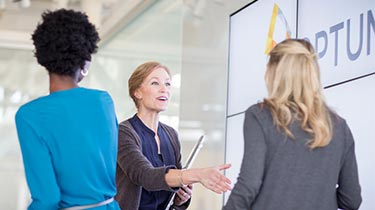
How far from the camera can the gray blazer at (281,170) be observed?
1820 mm

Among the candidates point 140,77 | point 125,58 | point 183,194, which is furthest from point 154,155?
point 125,58

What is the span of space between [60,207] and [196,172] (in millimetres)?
546

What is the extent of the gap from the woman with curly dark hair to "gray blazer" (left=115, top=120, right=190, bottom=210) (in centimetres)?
46

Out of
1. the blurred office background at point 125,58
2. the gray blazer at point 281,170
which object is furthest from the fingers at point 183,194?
the blurred office background at point 125,58

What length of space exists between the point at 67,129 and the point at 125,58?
5284 mm

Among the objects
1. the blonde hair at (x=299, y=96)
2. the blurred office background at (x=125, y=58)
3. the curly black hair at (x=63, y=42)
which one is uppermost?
the blurred office background at (x=125, y=58)

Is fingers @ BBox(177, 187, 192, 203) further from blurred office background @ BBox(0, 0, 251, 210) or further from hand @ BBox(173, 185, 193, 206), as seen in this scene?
blurred office background @ BBox(0, 0, 251, 210)

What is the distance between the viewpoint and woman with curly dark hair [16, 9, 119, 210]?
185 centimetres

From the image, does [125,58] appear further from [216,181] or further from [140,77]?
[216,181]

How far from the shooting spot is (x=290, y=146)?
1.84 meters

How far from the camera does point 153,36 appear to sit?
Answer: 6.55 metres

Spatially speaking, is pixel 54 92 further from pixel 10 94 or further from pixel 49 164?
pixel 10 94

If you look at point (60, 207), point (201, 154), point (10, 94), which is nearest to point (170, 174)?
point (60, 207)

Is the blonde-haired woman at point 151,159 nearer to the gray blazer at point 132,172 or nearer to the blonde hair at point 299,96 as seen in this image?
the gray blazer at point 132,172
